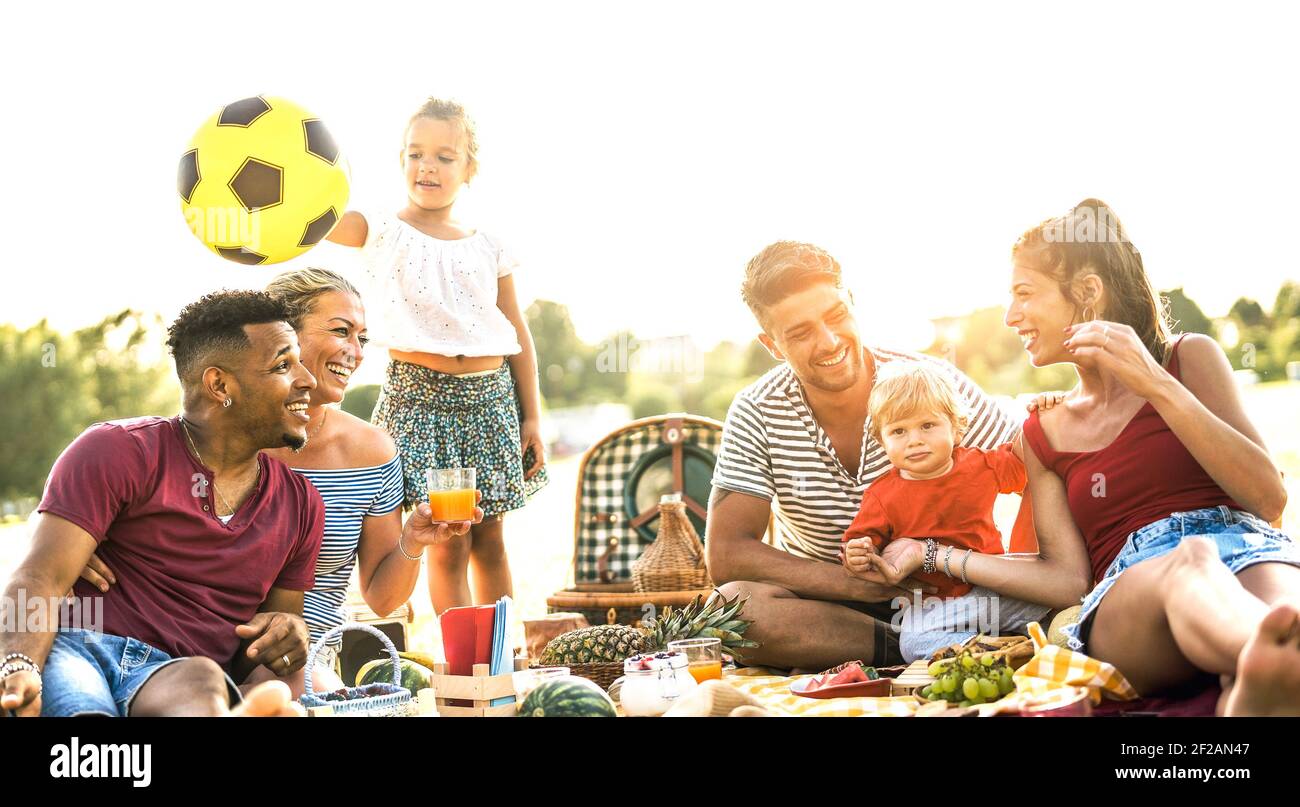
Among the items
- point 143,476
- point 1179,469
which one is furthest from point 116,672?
point 1179,469

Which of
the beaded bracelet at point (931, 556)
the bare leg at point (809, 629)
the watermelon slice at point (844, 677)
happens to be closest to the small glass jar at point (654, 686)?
the watermelon slice at point (844, 677)

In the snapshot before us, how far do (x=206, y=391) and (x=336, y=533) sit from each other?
823 millimetres

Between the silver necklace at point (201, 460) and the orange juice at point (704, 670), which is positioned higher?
the silver necklace at point (201, 460)

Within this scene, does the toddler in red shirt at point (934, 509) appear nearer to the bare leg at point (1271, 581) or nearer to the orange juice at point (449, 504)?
the bare leg at point (1271, 581)

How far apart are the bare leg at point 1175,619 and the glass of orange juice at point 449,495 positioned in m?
2.05

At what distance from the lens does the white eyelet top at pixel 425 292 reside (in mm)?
5203

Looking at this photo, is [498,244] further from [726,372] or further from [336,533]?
[726,372]

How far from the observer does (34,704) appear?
2.92 m

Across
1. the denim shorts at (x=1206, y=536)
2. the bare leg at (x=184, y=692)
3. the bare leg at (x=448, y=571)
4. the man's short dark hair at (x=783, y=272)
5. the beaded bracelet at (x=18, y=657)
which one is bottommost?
Answer: the bare leg at (x=184, y=692)

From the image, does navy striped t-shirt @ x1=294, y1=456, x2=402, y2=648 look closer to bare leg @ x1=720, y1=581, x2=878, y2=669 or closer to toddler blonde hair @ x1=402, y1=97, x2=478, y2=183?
bare leg @ x1=720, y1=581, x2=878, y2=669

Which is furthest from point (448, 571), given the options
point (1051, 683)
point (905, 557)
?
point (1051, 683)

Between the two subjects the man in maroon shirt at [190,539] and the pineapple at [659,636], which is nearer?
the man in maroon shirt at [190,539]

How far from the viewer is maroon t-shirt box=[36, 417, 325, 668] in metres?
3.23
